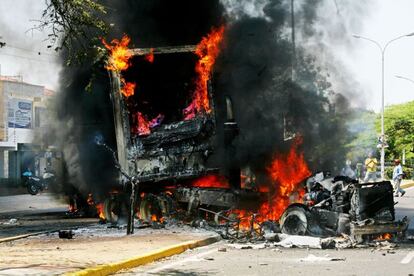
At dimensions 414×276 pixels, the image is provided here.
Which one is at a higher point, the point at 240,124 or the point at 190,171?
the point at 240,124

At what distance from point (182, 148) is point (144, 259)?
6.59 meters

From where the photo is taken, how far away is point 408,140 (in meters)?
59.6

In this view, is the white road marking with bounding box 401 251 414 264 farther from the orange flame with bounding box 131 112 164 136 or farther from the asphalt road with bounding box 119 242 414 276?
the orange flame with bounding box 131 112 164 136

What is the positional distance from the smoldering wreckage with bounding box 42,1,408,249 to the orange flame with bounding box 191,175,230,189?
0.08 ft

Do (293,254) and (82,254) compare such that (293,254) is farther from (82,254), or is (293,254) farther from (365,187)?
(82,254)

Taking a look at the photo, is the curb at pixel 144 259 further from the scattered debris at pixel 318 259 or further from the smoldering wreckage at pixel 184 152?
the smoldering wreckage at pixel 184 152

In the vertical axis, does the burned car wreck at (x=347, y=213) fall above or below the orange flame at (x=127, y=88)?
below

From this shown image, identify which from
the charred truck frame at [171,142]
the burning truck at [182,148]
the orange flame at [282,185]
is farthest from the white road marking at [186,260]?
the charred truck frame at [171,142]

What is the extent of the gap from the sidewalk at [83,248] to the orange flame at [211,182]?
2225mm

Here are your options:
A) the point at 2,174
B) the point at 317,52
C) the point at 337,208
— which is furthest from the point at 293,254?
the point at 2,174

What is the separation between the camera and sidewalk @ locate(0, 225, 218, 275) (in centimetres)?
828

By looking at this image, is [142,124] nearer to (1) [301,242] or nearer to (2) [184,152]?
(2) [184,152]

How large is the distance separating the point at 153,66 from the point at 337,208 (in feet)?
21.9

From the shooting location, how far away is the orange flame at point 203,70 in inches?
623
